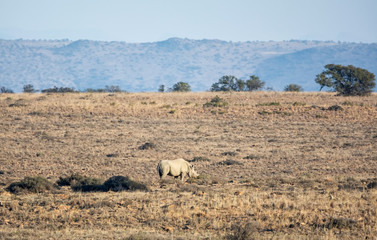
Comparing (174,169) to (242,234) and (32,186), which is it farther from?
(242,234)

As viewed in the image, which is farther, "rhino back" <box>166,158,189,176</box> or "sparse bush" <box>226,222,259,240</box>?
"rhino back" <box>166,158,189,176</box>

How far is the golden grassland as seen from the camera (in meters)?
11.6

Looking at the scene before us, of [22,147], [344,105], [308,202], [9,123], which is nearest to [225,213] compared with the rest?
[308,202]

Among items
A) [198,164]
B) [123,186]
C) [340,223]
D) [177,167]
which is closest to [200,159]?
[198,164]

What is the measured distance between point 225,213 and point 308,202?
2.57m

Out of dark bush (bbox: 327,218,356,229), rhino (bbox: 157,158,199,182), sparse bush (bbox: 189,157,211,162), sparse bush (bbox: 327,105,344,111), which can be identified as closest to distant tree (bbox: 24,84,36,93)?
sparse bush (bbox: 327,105,344,111)

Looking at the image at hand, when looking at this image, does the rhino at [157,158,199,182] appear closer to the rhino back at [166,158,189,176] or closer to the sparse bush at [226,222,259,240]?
the rhino back at [166,158,189,176]

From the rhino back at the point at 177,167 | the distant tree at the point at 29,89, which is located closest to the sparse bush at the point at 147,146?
the rhino back at the point at 177,167

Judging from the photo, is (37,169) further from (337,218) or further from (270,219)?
(337,218)

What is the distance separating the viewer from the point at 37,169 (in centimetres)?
2081

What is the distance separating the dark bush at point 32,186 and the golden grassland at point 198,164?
0.49 m

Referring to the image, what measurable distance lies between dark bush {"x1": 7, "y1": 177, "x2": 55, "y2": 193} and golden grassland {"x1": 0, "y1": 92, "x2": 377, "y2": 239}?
49 cm

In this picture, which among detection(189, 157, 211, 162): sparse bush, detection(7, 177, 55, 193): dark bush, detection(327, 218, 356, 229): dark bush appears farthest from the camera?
detection(189, 157, 211, 162): sparse bush

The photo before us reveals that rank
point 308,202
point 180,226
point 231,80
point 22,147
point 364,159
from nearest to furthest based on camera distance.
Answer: point 180,226, point 308,202, point 364,159, point 22,147, point 231,80
